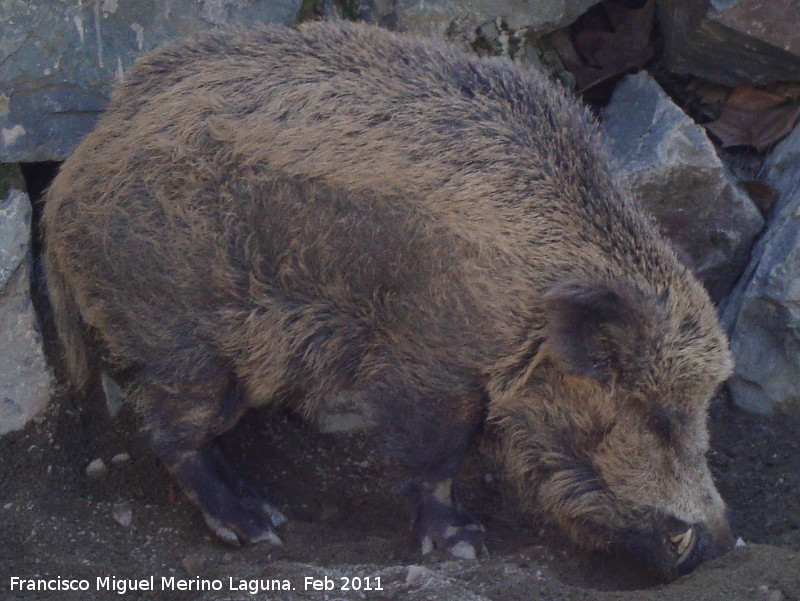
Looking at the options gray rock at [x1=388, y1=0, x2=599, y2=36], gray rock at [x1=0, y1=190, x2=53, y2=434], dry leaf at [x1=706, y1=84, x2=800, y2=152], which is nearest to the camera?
gray rock at [x1=0, y1=190, x2=53, y2=434]

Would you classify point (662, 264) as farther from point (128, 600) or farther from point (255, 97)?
point (128, 600)

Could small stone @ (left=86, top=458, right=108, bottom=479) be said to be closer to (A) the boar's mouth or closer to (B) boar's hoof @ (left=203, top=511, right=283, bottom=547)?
(B) boar's hoof @ (left=203, top=511, right=283, bottom=547)

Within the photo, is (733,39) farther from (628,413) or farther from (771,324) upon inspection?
(628,413)

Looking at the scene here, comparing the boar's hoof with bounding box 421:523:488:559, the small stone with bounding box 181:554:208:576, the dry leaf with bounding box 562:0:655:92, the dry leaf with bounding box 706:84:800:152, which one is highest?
the dry leaf with bounding box 562:0:655:92

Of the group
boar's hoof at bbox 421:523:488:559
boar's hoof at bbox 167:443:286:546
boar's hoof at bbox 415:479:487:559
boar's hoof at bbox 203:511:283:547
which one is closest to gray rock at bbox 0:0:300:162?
boar's hoof at bbox 167:443:286:546

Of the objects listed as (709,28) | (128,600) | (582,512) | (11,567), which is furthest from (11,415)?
(709,28)

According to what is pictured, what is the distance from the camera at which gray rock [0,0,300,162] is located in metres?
4.14

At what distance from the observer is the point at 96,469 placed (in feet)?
13.2

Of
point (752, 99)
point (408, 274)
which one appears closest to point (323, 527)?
point (408, 274)

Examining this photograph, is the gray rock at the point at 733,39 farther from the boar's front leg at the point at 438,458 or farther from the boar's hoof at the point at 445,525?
the boar's hoof at the point at 445,525

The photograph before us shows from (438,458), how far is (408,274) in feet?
2.28

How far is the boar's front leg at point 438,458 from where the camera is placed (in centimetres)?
338

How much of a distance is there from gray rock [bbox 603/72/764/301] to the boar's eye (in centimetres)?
140

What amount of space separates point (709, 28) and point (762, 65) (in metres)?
0.35
